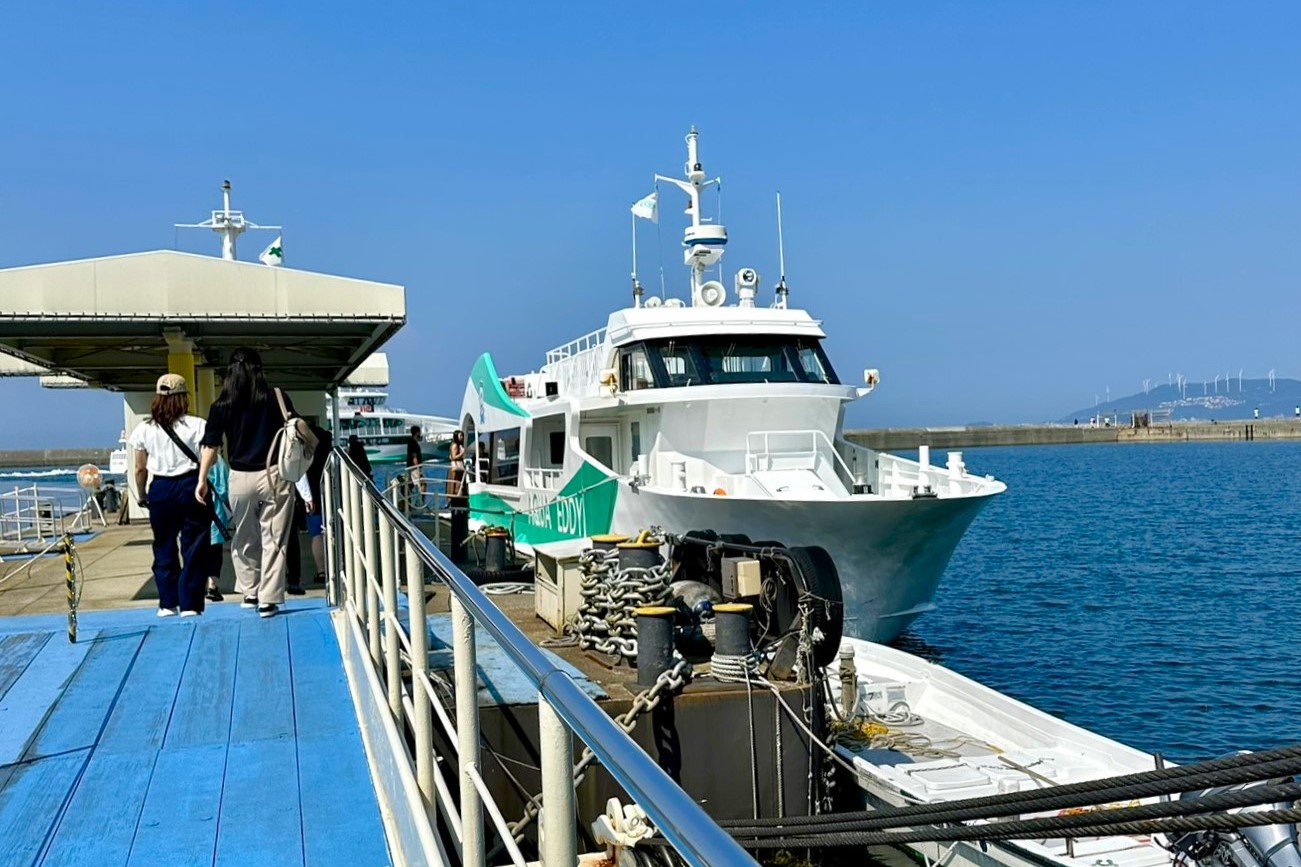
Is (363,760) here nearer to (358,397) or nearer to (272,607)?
(272,607)

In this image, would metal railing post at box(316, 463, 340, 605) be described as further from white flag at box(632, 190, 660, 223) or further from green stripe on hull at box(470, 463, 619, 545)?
white flag at box(632, 190, 660, 223)

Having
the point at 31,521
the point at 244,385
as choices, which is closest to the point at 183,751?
the point at 244,385

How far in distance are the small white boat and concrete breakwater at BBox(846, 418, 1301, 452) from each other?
389 feet

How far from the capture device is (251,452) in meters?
7.27

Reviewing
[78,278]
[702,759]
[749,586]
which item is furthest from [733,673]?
[78,278]

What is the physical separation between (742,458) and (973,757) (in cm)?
811

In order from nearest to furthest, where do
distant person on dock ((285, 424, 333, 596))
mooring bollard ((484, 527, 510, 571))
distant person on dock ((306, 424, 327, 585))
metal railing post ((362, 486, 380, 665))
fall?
1. metal railing post ((362, 486, 380, 665))
2. distant person on dock ((285, 424, 333, 596))
3. distant person on dock ((306, 424, 327, 585))
4. mooring bollard ((484, 527, 510, 571))

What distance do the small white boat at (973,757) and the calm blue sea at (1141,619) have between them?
3.76 m

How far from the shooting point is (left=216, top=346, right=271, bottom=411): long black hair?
7.19 m

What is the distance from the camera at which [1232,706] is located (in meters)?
16.0

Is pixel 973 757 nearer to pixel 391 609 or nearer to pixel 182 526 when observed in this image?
pixel 182 526

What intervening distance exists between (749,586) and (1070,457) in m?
105

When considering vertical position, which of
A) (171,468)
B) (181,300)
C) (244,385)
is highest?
(181,300)

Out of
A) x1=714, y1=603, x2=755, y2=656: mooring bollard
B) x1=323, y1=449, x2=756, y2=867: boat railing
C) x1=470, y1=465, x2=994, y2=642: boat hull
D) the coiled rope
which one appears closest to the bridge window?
x1=470, y1=465, x2=994, y2=642: boat hull
